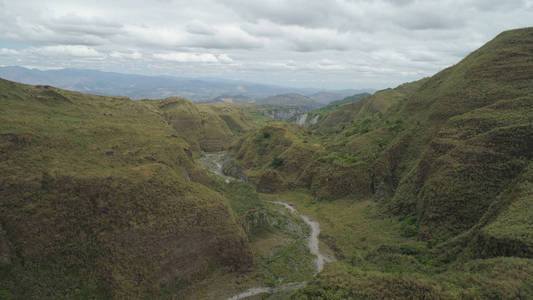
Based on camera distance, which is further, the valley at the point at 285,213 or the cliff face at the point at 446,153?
the cliff face at the point at 446,153

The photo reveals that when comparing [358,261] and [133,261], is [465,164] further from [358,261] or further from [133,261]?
[133,261]

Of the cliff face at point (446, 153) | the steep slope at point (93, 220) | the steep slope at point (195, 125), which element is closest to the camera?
the steep slope at point (93, 220)

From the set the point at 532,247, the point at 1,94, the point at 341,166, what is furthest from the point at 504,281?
the point at 1,94

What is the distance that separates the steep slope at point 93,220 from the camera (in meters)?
28.5

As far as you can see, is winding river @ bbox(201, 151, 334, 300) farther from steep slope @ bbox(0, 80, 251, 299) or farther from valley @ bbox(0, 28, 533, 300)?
steep slope @ bbox(0, 80, 251, 299)

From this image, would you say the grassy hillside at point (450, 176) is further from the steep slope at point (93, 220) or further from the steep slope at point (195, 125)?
the steep slope at point (195, 125)

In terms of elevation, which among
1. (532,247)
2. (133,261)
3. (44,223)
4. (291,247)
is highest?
(532,247)

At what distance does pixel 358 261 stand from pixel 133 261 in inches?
1133

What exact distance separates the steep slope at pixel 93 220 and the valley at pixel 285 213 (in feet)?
0.47

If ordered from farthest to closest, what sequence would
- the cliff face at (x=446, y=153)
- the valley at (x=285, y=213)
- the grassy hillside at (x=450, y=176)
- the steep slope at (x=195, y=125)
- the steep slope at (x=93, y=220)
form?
1. the steep slope at (x=195, y=125)
2. the cliff face at (x=446, y=153)
3. the steep slope at (x=93, y=220)
4. the valley at (x=285, y=213)
5. the grassy hillside at (x=450, y=176)

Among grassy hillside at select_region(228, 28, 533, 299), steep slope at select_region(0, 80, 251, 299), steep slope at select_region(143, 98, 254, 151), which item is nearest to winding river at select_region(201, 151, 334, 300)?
grassy hillside at select_region(228, 28, 533, 299)

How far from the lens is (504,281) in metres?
20.8

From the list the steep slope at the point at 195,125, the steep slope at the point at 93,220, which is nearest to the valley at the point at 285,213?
the steep slope at the point at 93,220

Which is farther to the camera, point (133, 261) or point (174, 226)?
point (174, 226)
